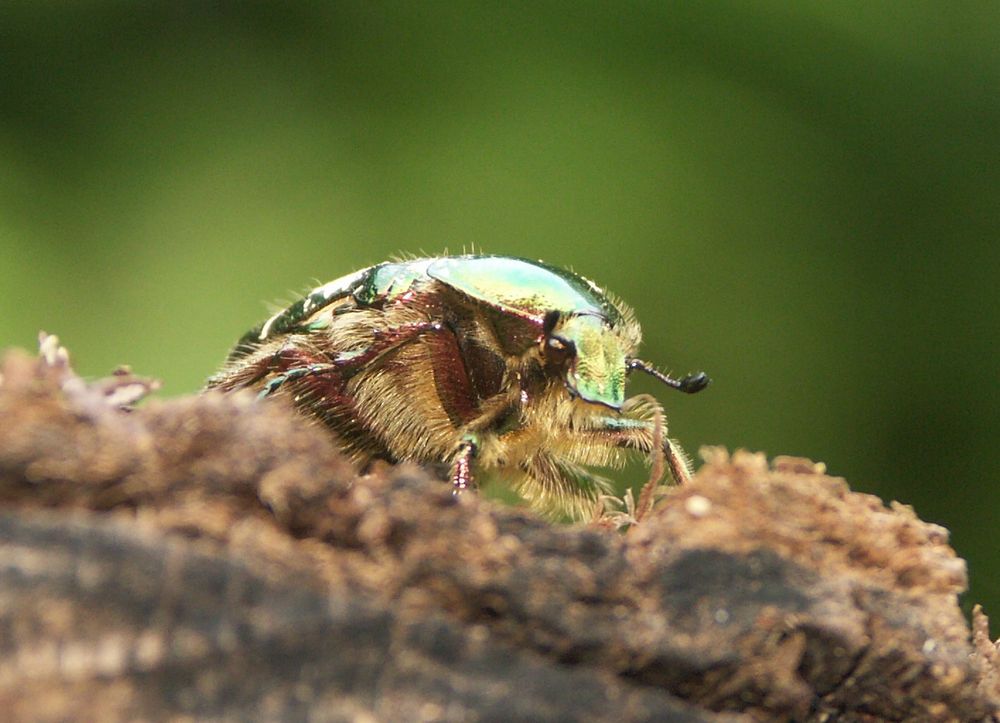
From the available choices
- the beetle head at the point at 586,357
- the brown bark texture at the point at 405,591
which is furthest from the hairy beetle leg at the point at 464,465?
the brown bark texture at the point at 405,591

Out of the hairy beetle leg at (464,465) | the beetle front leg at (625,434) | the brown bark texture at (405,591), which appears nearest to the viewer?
the brown bark texture at (405,591)

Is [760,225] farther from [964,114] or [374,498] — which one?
[374,498]

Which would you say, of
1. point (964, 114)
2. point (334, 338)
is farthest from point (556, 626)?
point (964, 114)

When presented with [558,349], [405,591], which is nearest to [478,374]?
[558,349]

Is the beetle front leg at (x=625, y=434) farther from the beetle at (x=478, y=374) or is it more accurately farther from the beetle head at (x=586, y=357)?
the beetle head at (x=586, y=357)

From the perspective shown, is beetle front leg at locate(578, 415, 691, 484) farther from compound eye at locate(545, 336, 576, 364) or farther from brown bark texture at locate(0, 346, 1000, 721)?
brown bark texture at locate(0, 346, 1000, 721)
